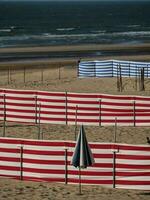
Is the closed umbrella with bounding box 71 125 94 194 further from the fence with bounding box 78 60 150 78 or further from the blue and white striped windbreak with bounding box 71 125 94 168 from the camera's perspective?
the fence with bounding box 78 60 150 78

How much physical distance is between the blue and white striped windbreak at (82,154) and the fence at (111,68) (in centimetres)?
2484

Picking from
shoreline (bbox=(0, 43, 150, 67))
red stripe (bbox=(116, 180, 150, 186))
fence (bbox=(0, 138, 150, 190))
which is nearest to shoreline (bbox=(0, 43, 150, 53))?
shoreline (bbox=(0, 43, 150, 67))

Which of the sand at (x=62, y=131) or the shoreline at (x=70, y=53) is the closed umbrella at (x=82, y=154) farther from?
the shoreline at (x=70, y=53)

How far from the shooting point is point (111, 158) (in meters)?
17.0

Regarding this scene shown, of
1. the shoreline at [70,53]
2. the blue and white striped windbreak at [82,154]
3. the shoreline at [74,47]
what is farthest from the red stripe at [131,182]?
the shoreline at [74,47]

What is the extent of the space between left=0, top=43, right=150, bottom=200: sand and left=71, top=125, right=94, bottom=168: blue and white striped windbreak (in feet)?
3.38

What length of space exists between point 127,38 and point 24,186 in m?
74.2

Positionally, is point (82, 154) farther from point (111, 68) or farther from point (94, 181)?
point (111, 68)

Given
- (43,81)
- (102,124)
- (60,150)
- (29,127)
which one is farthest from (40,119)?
(43,81)

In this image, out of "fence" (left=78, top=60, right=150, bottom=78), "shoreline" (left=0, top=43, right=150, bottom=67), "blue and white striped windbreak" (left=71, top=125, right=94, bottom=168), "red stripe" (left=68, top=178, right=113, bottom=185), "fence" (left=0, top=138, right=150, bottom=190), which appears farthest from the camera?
"shoreline" (left=0, top=43, right=150, bottom=67)

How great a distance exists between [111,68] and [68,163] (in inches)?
1042

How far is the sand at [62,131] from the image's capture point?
1642cm

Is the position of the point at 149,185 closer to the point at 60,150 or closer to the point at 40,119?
the point at 60,150

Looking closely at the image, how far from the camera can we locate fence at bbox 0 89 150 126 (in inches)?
1027
